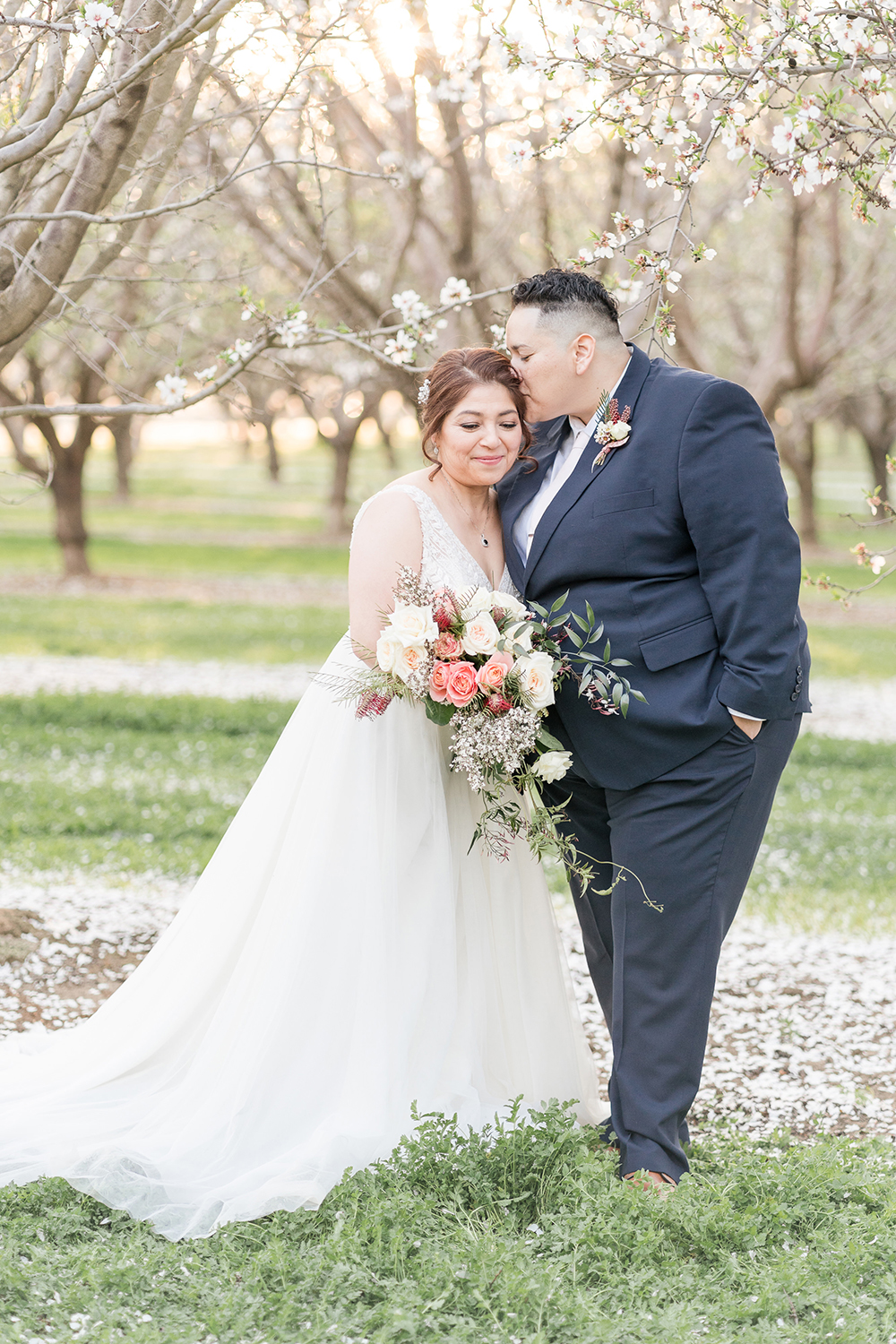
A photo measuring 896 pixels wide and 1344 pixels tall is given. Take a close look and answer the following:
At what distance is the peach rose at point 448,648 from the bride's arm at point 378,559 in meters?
0.32

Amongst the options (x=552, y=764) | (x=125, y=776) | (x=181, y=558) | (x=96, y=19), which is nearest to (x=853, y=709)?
(x=125, y=776)

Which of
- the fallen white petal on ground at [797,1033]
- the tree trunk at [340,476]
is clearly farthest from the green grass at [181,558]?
the fallen white petal on ground at [797,1033]

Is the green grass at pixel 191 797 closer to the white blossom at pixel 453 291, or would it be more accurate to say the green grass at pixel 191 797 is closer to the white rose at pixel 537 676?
the white blossom at pixel 453 291

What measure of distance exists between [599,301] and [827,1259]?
2.65 meters

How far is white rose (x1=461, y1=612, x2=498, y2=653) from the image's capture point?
3281 mm

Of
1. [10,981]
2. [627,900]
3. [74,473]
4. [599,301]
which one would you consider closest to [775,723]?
[627,900]

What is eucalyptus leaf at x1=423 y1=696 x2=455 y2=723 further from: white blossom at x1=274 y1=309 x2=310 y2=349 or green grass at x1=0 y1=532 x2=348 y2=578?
green grass at x1=0 y1=532 x2=348 y2=578

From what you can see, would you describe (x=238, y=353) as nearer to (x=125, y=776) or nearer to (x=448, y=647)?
(x=448, y=647)

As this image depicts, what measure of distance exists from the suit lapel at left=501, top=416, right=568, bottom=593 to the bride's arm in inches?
11.5

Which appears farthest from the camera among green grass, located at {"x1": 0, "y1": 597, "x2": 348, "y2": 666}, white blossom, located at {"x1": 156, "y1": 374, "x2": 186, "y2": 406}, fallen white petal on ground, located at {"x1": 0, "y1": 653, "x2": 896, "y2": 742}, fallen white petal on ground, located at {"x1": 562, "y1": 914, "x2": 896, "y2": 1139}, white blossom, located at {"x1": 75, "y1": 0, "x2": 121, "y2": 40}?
green grass, located at {"x1": 0, "y1": 597, "x2": 348, "y2": 666}

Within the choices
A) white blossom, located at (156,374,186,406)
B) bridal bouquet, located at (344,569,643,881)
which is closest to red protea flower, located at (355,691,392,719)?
bridal bouquet, located at (344,569,643,881)

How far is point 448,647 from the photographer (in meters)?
3.33

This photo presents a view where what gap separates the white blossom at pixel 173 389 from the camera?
16.7 ft

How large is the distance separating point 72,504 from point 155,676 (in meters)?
6.70
